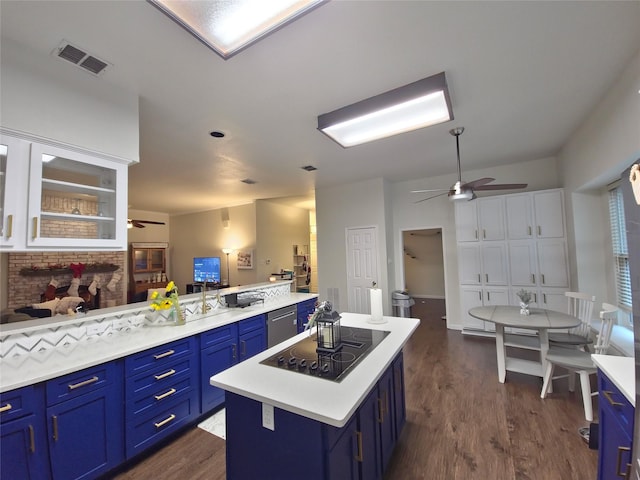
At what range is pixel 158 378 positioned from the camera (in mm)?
2150

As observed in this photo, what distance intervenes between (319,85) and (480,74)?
1.37 meters

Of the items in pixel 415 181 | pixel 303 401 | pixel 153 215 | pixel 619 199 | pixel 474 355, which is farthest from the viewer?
pixel 153 215

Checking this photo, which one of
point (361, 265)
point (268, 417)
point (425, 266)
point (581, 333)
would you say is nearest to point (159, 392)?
point (268, 417)

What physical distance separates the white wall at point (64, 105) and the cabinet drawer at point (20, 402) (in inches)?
62.2

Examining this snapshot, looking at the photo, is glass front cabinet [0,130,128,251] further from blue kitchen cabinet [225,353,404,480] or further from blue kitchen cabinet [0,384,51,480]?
blue kitchen cabinet [225,353,404,480]

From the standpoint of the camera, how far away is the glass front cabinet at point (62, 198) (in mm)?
1673

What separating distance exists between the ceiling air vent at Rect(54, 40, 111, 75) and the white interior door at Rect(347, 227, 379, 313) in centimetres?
459

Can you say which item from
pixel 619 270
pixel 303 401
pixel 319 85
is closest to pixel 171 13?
pixel 319 85

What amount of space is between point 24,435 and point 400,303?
502 centimetres

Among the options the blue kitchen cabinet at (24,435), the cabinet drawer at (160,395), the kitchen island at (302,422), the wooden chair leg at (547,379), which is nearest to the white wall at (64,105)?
the blue kitchen cabinet at (24,435)

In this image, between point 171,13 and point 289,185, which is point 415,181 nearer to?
point 289,185

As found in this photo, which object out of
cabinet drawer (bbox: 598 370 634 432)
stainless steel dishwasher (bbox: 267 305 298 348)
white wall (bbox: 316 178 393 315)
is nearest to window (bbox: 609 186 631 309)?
cabinet drawer (bbox: 598 370 634 432)

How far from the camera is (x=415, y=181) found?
5707mm

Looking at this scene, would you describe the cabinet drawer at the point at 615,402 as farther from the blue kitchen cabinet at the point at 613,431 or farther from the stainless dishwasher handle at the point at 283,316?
the stainless dishwasher handle at the point at 283,316
